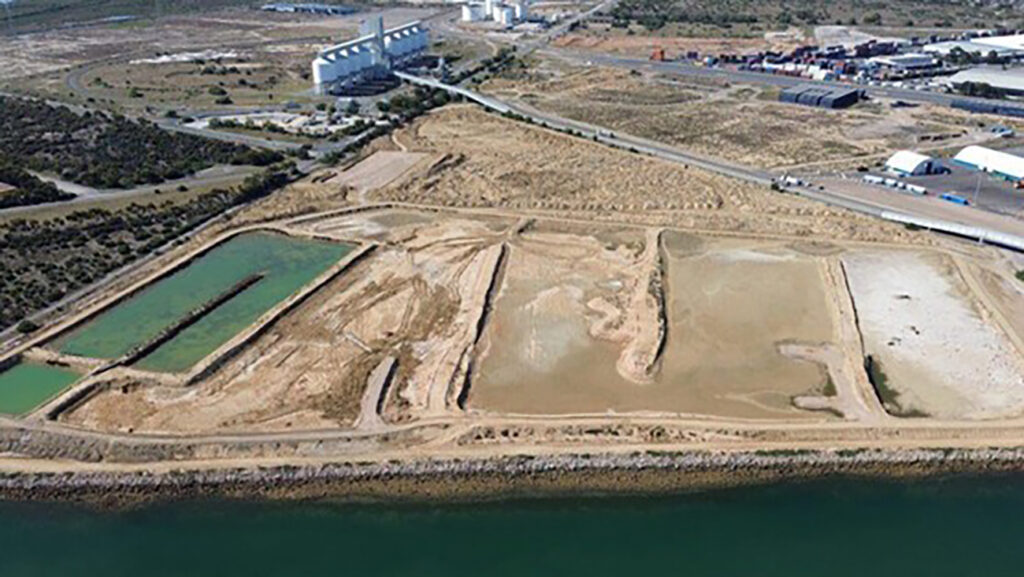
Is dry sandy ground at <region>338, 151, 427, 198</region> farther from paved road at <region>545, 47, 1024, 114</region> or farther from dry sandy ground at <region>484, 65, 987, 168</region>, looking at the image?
paved road at <region>545, 47, 1024, 114</region>

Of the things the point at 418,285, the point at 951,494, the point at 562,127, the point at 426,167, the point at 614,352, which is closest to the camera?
the point at 951,494

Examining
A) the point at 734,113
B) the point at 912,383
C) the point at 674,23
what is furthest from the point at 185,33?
the point at 912,383

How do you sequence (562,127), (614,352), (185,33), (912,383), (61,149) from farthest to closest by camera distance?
1. (185,33)
2. (562,127)
3. (61,149)
4. (614,352)
5. (912,383)

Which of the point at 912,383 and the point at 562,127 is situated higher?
the point at 562,127

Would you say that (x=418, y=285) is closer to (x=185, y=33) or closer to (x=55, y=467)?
(x=55, y=467)

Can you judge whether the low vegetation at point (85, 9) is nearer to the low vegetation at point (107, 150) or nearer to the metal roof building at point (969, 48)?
the low vegetation at point (107, 150)

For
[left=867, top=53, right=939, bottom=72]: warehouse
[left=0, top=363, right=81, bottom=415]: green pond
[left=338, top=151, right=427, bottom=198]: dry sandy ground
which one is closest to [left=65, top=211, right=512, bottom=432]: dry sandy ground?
[left=0, top=363, right=81, bottom=415]: green pond

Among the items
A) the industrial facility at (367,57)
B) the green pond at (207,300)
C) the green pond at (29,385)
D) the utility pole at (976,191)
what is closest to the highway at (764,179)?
the utility pole at (976,191)
